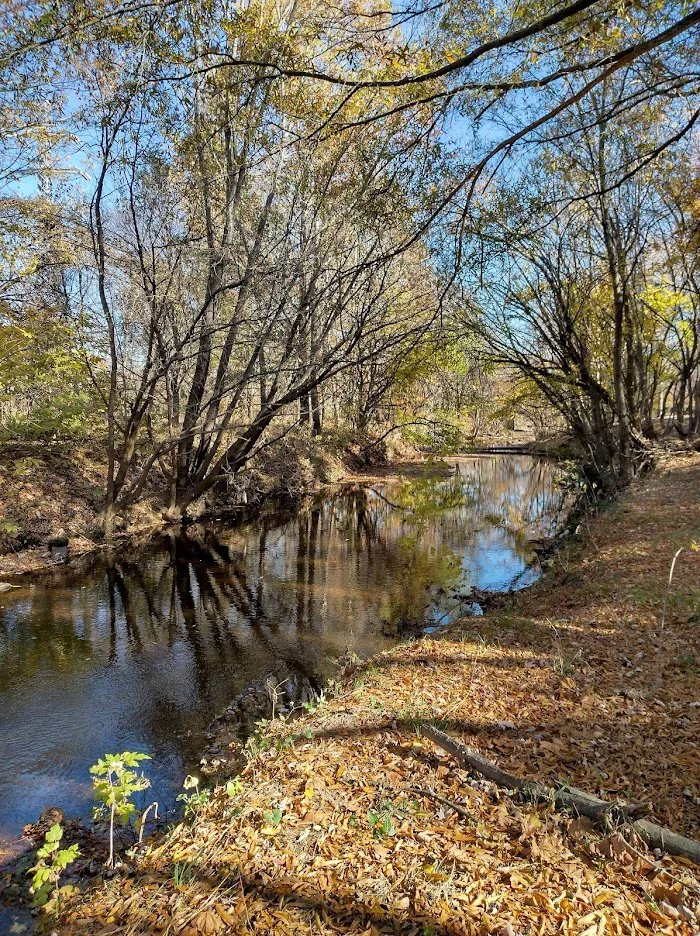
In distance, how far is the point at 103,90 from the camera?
7.96 meters

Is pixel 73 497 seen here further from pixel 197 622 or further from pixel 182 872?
pixel 182 872

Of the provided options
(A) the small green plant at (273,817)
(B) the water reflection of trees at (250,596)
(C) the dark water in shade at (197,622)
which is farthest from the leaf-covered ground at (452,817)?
(B) the water reflection of trees at (250,596)

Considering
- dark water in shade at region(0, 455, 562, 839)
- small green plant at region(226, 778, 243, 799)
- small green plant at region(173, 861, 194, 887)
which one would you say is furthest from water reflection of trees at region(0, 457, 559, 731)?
small green plant at region(173, 861, 194, 887)

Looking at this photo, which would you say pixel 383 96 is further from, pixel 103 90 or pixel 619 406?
pixel 619 406

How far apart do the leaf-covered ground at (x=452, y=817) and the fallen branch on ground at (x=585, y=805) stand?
0.07 metres

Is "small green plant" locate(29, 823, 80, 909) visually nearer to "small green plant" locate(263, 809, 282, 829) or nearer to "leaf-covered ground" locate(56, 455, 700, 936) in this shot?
"leaf-covered ground" locate(56, 455, 700, 936)

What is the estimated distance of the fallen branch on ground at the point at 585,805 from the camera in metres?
2.54

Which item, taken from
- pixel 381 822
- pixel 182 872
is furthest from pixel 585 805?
pixel 182 872

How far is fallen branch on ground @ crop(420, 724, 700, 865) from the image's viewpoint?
8.32 feet

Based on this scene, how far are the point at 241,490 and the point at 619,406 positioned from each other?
485 inches

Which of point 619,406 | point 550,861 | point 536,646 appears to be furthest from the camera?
point 619,406

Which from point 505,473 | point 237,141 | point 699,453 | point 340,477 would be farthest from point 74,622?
→ point 505,473

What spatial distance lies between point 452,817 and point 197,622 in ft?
23.2

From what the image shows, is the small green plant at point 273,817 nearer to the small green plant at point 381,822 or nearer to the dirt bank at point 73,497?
the small green plant at point 381,822
